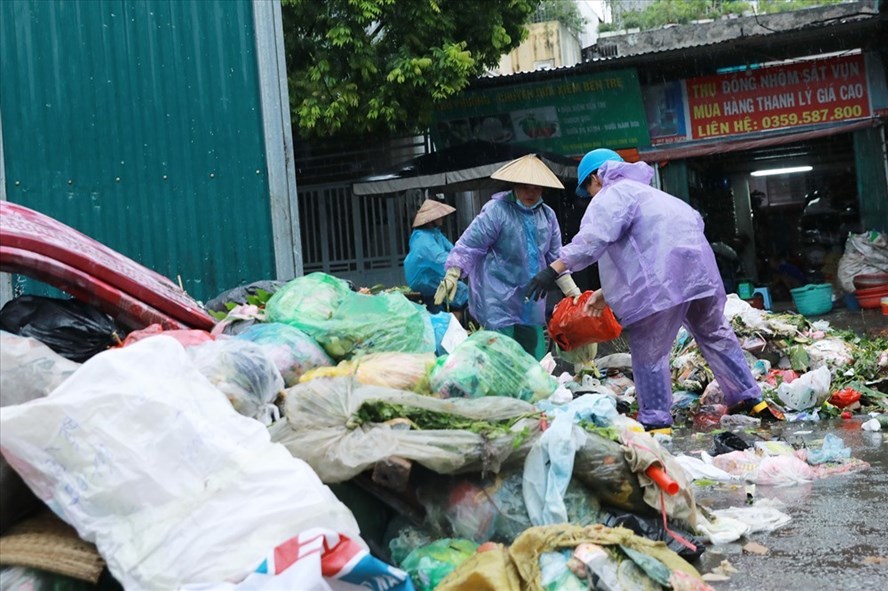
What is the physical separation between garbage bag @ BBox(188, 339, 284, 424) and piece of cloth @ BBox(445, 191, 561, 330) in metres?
3.65

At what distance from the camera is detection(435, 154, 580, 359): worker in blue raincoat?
6859 mm

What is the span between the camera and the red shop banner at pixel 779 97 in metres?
12.1

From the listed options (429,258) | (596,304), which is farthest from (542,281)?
(429,258)

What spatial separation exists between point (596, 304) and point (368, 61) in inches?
241

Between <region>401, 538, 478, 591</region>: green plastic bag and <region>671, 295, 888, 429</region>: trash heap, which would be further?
<region>671, 295, 888, 429</region>: trash heap

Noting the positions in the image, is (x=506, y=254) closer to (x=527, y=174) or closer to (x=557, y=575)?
(x=527, y=174)

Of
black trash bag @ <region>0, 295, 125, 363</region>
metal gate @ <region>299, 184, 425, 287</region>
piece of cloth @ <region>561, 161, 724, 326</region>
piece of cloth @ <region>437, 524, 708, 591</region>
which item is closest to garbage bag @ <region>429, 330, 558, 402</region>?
piece of cloth @ <region>437, 524, 708, 591</region>

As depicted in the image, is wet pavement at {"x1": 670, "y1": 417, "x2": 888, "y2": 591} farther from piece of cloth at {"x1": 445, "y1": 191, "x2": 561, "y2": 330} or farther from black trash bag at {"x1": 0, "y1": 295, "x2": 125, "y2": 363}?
piece of cloth at {"x1": 445, "y1": 191, "x2": 561, "y2": 330}

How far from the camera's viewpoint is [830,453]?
464cm

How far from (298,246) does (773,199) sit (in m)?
17.5

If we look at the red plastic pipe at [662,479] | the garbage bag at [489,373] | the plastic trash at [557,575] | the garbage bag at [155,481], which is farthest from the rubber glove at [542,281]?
the garbage bag at [155,481]

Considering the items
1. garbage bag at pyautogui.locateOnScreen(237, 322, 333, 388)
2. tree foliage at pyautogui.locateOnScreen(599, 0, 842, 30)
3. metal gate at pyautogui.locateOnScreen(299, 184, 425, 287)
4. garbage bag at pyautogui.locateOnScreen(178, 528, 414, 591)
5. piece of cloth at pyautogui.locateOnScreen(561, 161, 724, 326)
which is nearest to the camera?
garbage bag at pyautogui.locateOnScreen(178, 528, 414, 591)

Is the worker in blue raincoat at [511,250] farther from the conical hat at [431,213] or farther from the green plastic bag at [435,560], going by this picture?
the green plastic bag at [435,560]

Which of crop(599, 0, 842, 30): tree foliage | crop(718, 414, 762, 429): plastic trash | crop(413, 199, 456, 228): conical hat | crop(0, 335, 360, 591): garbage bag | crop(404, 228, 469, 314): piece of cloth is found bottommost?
crop(718, 414, 762, 429): plastic trash
